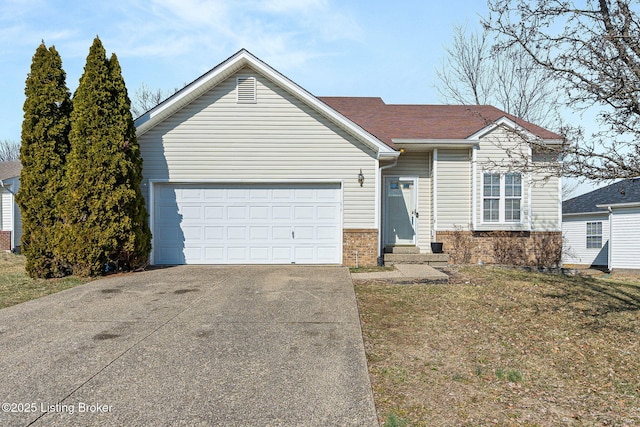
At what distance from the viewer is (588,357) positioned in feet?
17.6

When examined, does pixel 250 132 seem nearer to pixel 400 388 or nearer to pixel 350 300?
pixel 350 300

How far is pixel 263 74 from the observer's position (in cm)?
1198

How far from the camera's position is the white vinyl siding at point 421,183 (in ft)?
45.9

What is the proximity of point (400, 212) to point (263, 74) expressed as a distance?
5814 millimetres

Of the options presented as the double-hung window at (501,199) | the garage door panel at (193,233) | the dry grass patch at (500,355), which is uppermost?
the double-hung window at (501,199)

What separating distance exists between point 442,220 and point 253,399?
10655mm

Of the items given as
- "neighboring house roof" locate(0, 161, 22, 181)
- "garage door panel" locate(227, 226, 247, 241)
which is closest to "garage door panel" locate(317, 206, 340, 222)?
"garage door panel" locate(227, 226, 247, 241)

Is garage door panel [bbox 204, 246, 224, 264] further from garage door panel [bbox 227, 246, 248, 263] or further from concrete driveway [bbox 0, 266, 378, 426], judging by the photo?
concrete driveway [bbox 0, 266, 378, 426]

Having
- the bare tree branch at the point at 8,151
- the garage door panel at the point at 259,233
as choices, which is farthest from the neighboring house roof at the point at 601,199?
the bare tree branch at the point at 8,151

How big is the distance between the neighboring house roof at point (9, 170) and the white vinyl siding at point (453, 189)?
18.3 m

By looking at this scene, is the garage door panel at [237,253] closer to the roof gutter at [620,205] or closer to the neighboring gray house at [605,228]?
the neighboring gray house at [605,228]

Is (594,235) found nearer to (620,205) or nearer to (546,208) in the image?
(620,205)

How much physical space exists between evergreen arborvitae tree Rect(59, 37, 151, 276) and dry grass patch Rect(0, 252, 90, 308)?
0.57m

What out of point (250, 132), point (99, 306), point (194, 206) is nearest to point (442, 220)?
point (250, 132)
